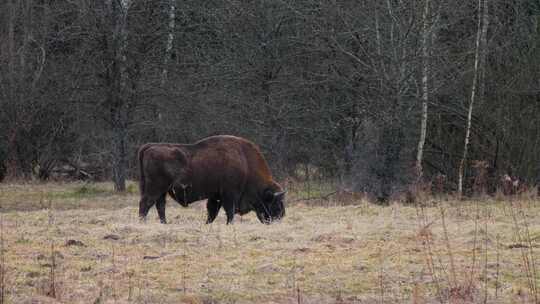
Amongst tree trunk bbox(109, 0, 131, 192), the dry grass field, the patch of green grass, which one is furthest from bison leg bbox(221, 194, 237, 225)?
tree trunk bbox(109, 0, 131, 192)

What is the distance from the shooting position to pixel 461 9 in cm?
2252

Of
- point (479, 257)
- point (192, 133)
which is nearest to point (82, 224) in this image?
point (479, 257)

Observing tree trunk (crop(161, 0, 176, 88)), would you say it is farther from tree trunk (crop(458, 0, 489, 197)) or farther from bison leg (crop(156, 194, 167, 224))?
bison leg (crop(156, 194, 167, 224))

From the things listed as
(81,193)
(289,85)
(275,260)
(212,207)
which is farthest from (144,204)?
(289,85)

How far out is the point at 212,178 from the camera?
17.0 meters

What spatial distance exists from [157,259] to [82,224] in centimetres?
392

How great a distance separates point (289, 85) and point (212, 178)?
9.90 m

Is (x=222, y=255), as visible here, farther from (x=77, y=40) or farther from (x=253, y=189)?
(x=77, y=40)

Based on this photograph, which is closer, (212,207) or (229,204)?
(229,204)

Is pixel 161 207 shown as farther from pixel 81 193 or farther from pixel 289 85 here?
pixel 289 85

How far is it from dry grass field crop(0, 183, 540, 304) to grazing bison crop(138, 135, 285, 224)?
486 mm

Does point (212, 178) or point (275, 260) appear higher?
point (275, 260)

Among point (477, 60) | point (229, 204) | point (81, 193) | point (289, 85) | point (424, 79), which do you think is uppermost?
point (477, 60)

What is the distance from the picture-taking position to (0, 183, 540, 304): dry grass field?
9.77m
